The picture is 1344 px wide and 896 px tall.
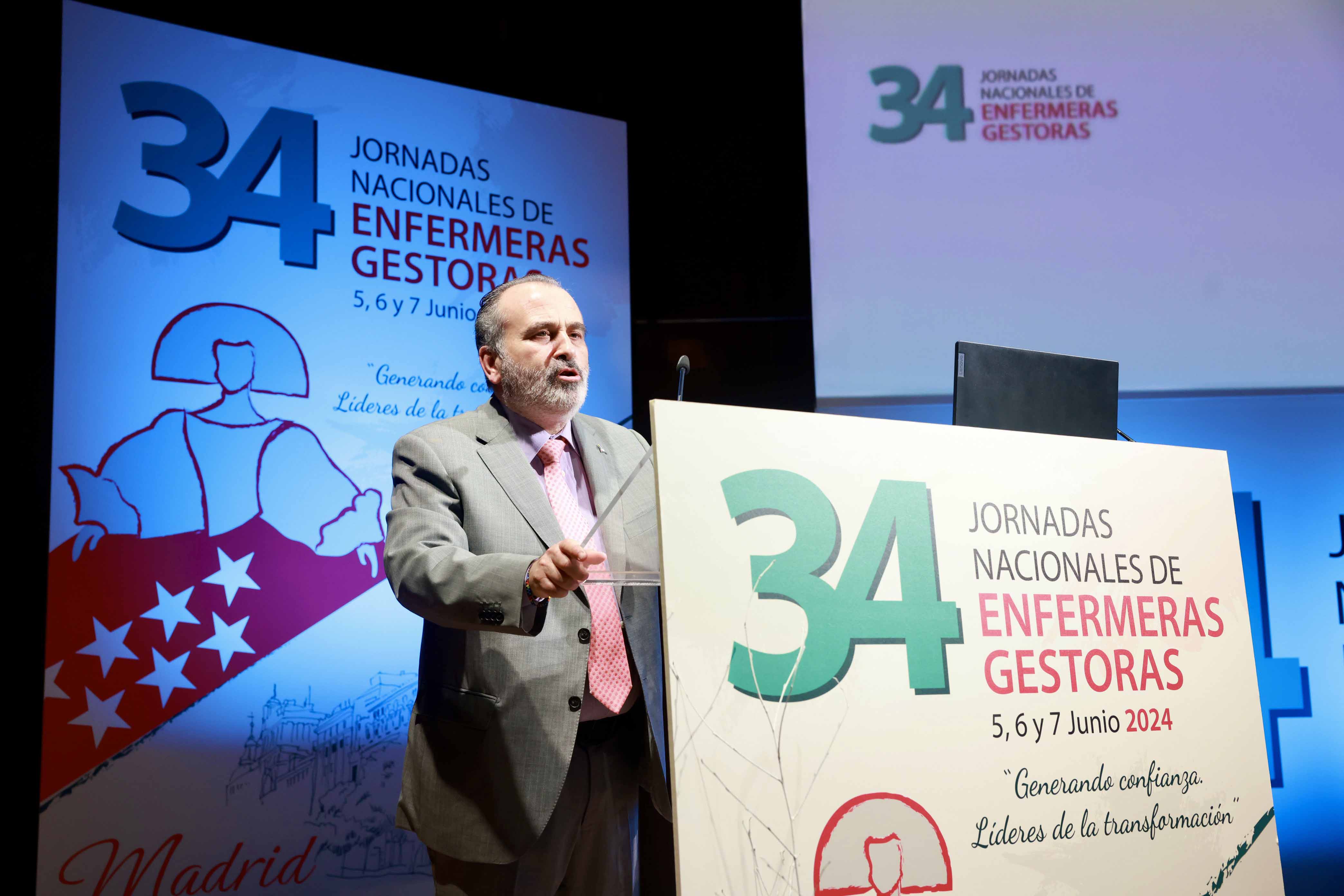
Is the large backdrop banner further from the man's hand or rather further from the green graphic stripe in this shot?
the green graphic stripe

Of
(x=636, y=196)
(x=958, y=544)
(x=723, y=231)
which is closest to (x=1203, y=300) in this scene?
(x=723, y=231)

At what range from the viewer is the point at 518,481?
1689mm

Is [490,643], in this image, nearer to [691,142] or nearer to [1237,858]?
[1237,858]

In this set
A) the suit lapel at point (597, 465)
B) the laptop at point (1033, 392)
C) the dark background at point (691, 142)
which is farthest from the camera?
the dark background at point (691, 142)

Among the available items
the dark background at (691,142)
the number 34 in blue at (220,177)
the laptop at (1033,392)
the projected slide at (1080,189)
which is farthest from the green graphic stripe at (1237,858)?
the number 34 in blue at (220,177)

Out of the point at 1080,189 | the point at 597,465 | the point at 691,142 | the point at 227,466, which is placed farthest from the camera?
the point at 691,142

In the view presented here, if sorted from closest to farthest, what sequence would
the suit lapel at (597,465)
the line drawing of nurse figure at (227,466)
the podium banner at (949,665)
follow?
1. the podium banner at (949,665)
2. the suit lapel at (597,465)
3. the line drawing of nurse figure at (227,466)

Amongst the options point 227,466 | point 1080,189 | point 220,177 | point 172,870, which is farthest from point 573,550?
point 1080,189

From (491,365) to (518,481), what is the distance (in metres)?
0.33

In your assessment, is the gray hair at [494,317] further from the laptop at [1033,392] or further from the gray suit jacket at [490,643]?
the laptop at [1033,392]

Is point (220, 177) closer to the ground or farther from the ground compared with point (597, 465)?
farther from the ground

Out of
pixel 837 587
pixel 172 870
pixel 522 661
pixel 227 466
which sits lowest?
pixel 172 870

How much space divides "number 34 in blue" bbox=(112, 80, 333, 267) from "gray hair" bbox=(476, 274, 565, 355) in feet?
3.94

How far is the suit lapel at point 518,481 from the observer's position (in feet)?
5.43
